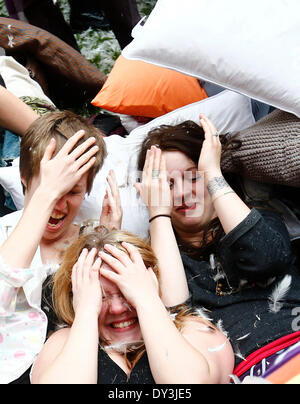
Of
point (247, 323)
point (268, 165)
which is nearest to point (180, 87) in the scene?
point (268, 165)

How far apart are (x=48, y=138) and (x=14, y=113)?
40cm

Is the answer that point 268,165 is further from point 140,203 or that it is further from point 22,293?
point 22,293

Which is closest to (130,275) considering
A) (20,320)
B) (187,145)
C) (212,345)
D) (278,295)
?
(212,345)

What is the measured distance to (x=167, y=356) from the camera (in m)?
1.07

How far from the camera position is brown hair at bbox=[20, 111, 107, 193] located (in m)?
1.46

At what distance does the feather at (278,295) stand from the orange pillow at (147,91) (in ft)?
3.01

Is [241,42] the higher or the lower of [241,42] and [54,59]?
the higher

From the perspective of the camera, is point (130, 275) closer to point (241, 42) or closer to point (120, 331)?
point (120, 331)

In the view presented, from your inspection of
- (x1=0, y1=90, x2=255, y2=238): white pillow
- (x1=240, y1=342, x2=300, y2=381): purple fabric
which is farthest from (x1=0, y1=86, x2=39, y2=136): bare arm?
(x1=240, y1=342, x2=300, y2=381): purple fabric

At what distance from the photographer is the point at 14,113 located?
1784 millimetres

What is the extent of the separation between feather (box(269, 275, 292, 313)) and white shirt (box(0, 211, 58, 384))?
0.66 meters

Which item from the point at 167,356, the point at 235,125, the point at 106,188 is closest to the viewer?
the point at 167,356

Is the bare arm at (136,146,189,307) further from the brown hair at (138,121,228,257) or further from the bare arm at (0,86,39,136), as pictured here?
the bare arm at (0,86,39,136)

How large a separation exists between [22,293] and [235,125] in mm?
1054
